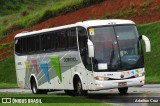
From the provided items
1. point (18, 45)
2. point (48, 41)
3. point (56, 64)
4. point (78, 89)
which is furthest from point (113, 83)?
point (18, 45)

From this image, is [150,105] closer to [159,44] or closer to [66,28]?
[66,28]

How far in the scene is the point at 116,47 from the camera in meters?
23.0

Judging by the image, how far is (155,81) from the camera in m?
33.0

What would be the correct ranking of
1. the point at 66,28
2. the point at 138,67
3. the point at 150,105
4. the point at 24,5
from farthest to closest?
the point at 24,5 < the point at 66,28 < the point at 138,67 < the point at 150,105

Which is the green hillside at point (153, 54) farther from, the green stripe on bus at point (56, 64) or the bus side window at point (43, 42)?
the green stripe on bus at point (56, 64)

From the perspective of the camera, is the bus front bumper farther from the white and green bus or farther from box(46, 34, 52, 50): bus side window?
box(46, 34, 52, 50): bus side window

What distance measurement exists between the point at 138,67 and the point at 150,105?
5.01m

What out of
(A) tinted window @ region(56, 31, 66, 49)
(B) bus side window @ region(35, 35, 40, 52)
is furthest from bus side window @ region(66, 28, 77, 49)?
(B) bus side window @ region(35, 35, 40, 52)

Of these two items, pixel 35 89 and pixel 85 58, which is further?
pixel 35 89

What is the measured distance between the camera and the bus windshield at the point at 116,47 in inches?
899

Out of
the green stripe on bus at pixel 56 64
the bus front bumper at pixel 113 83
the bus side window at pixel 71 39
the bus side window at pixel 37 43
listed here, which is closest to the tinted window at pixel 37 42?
the bus side window at pixel 37 43

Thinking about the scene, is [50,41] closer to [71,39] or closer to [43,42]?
[43,42]

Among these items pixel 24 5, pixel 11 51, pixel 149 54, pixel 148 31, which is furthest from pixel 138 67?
pixel 24 5

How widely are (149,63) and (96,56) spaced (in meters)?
15.7
